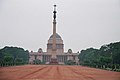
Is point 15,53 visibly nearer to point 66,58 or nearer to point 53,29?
point 53,29

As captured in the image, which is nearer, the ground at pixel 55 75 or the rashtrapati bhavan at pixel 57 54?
the ground at pixel 55 75

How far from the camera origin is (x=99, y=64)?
65.6m

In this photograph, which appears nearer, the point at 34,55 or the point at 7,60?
the point at 7,60

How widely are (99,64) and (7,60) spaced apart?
1937 cm

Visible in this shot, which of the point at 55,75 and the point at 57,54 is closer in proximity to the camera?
the point at 55,75

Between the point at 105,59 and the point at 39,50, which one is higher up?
the point at 39,50

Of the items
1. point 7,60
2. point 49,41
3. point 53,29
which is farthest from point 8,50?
point 49,41

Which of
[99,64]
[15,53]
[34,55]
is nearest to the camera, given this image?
[99,64]

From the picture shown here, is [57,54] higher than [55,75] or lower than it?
higher

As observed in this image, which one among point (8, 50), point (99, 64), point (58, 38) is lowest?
point (99, 64)

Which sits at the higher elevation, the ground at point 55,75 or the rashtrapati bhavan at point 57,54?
the rashtrapati bhavan at point 57,54

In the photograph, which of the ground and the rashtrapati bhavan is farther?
the rashtrapati bhavan

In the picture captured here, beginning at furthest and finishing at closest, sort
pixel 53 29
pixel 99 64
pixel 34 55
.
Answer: pixel 34 55 → pixel 53 29 → pixel 99 64

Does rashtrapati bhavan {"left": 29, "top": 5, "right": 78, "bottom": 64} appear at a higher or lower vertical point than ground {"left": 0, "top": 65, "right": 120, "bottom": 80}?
higher
